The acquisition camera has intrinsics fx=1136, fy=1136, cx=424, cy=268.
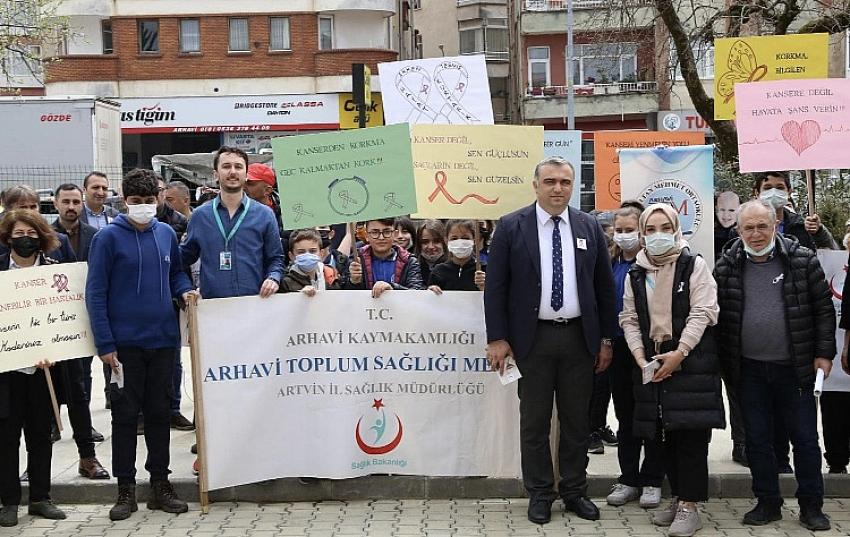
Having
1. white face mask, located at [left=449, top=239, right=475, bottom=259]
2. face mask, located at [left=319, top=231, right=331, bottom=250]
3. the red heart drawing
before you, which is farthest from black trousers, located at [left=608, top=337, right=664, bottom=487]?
face mask, located at [left=319, top=231, right=331, bottom=250]

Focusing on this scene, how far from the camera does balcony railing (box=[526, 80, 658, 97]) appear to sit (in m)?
40.9

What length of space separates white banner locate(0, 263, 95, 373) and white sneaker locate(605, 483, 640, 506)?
11.1ft

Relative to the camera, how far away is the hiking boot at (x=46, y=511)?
7.03 meters

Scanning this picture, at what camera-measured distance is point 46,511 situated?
7.03 meters

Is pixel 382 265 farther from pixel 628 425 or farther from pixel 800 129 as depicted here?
pixel 800 129

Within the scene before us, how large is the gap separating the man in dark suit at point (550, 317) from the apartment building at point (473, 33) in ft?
146

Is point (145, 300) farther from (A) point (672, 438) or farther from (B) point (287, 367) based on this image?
(A) point (672, 438)

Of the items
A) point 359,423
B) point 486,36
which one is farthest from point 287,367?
point 486,36

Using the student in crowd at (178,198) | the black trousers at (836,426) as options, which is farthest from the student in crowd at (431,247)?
the black trousers at (836,426)

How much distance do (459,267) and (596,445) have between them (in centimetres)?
176

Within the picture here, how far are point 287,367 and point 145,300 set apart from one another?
997mm

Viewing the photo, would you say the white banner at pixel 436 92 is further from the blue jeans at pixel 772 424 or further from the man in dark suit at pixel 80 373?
the blue jeans at pixel 772 424

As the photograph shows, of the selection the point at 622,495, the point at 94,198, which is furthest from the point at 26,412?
the point at 622,495

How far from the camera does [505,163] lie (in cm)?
754
